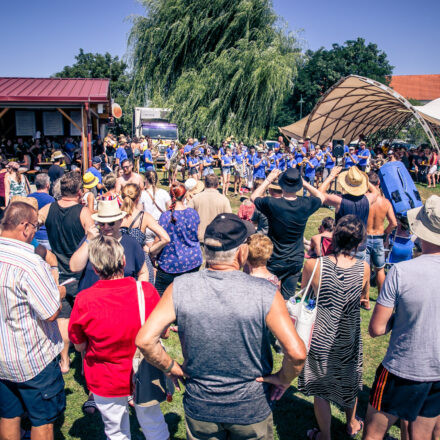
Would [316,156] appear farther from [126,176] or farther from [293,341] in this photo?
[293,341]

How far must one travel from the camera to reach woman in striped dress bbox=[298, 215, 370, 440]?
2818 mm

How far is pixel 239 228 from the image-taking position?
2.14m

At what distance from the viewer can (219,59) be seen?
20.8 metres

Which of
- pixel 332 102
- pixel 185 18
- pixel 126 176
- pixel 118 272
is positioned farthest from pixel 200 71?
pixel 118 272

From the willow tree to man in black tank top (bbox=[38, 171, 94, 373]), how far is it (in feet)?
58.8

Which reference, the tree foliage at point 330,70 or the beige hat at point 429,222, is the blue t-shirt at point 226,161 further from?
the tree foliage at point 330,70

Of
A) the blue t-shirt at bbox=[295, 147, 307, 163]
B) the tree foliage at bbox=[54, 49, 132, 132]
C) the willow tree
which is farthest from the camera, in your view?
the tree foliage at bbox=[54, 49, 132, 132]

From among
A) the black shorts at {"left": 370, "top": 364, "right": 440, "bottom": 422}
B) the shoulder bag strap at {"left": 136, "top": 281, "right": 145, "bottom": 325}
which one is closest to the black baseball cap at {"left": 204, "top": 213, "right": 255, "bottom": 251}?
the shoulder bag strap at {"left": 136, "top": 281, "right": 145, "bottom": 325}

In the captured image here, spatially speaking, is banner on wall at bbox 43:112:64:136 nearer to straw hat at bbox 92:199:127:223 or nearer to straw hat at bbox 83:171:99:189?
straw hat at bbox 83:171:99:189

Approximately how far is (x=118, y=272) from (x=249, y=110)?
2024 centimetres

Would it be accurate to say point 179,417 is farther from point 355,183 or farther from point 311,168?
point 311,168

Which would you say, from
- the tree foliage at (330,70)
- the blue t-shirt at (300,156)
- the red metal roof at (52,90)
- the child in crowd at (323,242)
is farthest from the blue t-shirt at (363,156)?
the tree foliage at (330,70)

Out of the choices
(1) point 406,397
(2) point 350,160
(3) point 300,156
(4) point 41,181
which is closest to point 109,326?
(1) point 406,397

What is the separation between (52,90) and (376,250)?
10871 millimetres
